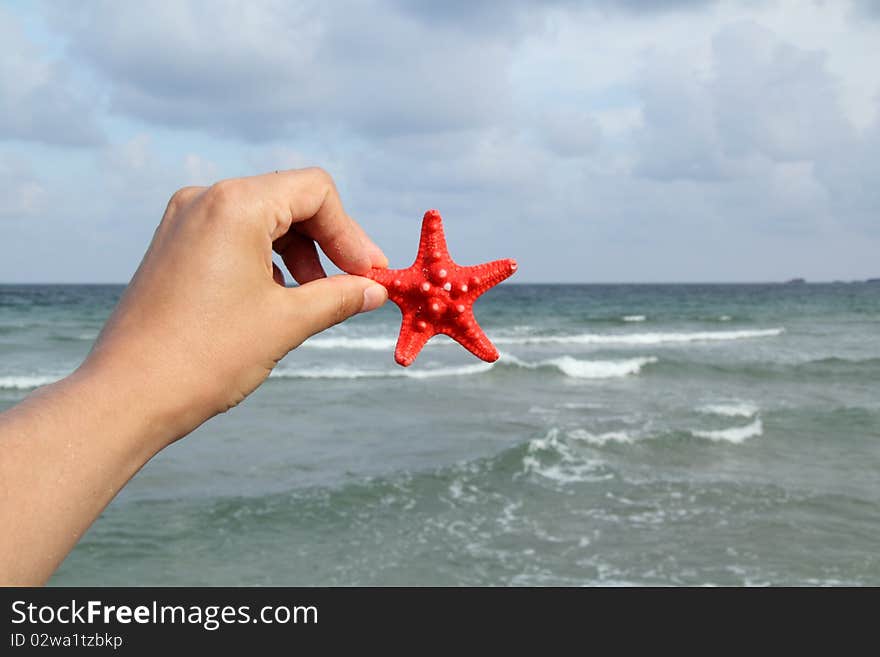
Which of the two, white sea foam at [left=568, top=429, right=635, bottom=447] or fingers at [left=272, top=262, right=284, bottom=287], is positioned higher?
fingers at [left=272, top=262, right=284, bottom=287]

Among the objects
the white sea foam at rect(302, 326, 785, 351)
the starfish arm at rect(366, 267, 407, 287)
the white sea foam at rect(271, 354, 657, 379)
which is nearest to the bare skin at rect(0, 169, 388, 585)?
the starfish arm at rect(366, 267, 407, 287)

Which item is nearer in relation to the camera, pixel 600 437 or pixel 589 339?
pixel 600 437

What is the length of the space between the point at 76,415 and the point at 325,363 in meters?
22.4

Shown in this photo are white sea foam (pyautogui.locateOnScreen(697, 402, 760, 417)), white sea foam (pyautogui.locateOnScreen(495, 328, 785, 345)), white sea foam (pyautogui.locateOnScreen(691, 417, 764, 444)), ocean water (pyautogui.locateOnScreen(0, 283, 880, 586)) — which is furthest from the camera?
white sea foam (pyautogui.locateOnScreen(495, 328, 785, 345))

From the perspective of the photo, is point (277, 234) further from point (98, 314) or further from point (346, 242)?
point (98, 314)

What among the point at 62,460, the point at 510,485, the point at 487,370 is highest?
the point at 62,460

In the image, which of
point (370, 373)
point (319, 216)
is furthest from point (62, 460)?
point (370, 373)

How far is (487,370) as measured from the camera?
72.9ft

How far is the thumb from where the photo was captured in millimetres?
2150

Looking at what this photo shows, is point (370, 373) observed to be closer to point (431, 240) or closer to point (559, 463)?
point (559, 463)

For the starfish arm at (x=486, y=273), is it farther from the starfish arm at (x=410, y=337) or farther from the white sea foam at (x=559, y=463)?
the white sea foam at (x=559, y=463)

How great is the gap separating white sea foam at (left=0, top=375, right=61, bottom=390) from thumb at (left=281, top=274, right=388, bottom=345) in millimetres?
19375

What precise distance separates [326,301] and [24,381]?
21146 mm

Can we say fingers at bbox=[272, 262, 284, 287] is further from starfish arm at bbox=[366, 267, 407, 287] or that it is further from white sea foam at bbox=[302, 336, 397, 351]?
white sea foam at bbox=[302, 336, 397, 351]
